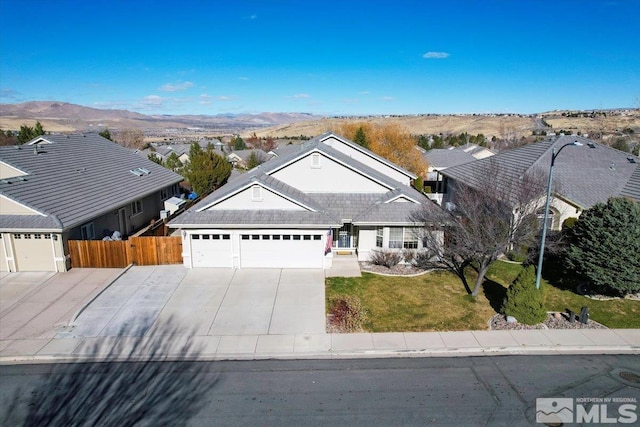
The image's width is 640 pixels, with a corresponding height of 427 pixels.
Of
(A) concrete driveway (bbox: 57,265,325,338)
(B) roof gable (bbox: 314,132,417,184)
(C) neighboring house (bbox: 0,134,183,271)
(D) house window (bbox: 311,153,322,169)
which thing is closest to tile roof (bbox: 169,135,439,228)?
(D) house window (bbox: 311,153,322,169)

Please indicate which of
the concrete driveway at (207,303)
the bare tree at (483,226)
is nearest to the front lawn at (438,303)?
the bare tree at (483,226)

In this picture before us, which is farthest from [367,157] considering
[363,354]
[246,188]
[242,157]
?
[242,157]

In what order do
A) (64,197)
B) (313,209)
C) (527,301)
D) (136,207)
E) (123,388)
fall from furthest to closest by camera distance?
(136,207)
(64,197)
(313,209)
(527,301)
(123,388)

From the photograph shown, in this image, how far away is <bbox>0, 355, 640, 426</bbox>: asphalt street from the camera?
10219mm

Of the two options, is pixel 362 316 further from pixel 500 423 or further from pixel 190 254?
pixel 190 254

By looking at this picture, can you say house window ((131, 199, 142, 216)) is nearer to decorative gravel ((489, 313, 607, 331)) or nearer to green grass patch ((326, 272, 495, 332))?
green grass patch ((326, 272, 495, 332))

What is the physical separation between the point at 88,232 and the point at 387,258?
16633 mm

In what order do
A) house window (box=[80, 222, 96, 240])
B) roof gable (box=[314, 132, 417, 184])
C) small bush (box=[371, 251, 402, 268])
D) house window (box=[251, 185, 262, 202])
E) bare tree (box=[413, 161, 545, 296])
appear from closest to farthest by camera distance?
1. bare tree (box=[413, 161, 545, 296])
2. house window (box=[251, 185, 262, 202])
3. small bush (box=[371, 251, 402, 268])
4. house window (box=[80, 222, 96, 240])
5. roof gable (box=[314, 132, 417, 184])

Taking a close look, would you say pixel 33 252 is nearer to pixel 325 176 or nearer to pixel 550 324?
pixel 325 176

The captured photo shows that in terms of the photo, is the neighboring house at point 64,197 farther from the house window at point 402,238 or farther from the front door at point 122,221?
the house window at point 402,238

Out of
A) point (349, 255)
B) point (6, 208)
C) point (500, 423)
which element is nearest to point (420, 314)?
point (500, 423)

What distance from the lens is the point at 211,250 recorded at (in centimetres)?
2028

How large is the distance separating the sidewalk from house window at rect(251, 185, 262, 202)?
321 inches

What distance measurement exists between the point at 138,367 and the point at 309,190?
1447 cm
